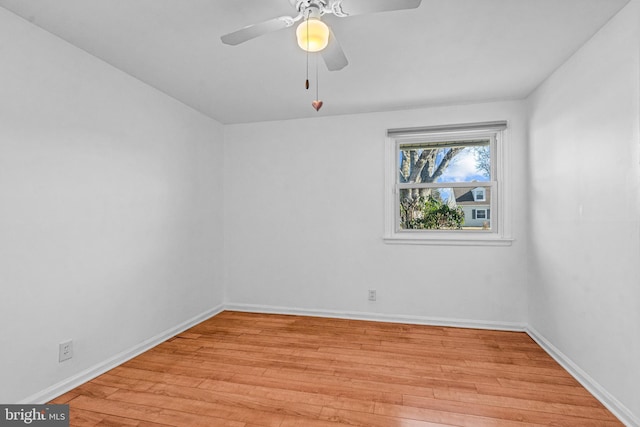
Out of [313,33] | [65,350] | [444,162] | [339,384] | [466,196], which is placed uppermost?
[313,33]

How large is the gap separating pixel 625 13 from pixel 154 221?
3.81 metres

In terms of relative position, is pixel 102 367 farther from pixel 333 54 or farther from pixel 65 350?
pixel 333 54

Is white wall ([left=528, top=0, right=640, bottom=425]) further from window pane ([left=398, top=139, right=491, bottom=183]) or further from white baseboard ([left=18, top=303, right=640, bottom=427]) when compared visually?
window pane ([left=398, top=139, right=491, bottom=183])

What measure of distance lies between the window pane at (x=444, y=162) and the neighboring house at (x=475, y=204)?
0.12m

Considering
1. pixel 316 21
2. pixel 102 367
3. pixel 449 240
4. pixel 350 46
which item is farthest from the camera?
pixel 449 240

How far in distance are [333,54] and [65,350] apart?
265 centimetres

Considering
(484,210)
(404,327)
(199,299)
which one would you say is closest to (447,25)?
(484,210)

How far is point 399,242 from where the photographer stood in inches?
152

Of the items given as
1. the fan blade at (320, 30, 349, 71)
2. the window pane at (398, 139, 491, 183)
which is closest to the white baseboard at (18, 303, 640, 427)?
the window pane at (398, 139, 491, 183)

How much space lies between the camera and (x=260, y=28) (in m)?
1.77

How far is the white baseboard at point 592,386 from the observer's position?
195 centimetres
